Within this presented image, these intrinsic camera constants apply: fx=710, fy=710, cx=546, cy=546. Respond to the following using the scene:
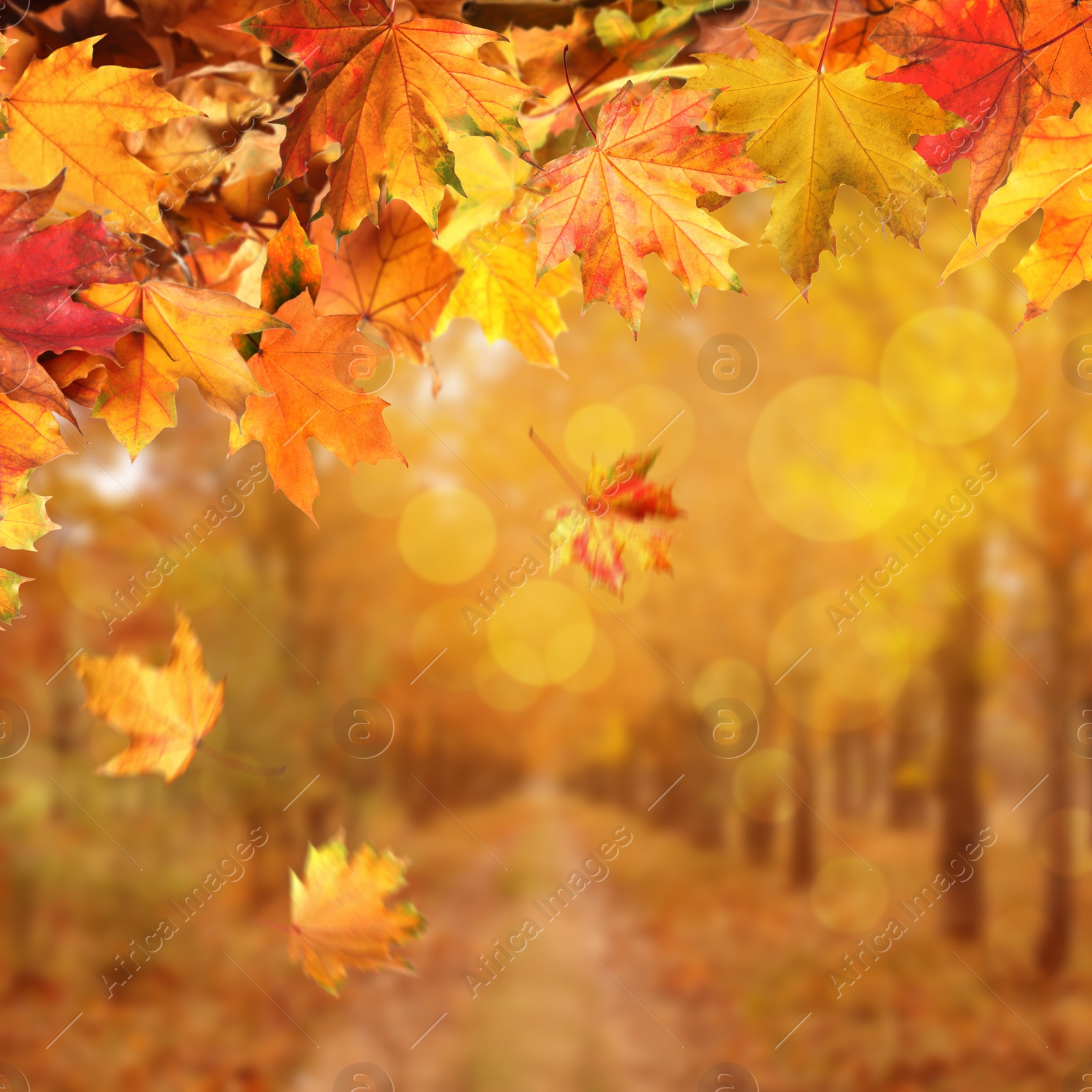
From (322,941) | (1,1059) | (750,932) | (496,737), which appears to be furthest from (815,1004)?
(496,737)

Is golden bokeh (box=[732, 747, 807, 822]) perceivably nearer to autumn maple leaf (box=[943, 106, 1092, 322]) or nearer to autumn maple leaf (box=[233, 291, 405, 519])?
autumn maple leaf (box=[943, 106, 1092, 322])

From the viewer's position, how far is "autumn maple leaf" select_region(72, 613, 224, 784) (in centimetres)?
79

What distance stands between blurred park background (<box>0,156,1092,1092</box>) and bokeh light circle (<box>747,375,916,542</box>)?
55mm

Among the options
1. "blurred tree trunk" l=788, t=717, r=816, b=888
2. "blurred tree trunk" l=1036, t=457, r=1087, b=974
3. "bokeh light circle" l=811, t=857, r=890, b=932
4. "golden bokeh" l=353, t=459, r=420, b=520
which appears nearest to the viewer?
"blurred tree trunk" l=1036, t=457, r=1087, b=974

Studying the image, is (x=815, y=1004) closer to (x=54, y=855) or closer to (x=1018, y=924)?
(x=1018, y=924)


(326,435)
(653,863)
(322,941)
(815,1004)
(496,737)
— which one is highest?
(326,435)

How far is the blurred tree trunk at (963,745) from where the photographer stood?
6688 millimetres

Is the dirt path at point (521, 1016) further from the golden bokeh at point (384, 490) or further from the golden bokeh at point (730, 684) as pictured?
the golden bokeh at point (384, 490)

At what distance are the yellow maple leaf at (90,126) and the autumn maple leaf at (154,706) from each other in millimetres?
424

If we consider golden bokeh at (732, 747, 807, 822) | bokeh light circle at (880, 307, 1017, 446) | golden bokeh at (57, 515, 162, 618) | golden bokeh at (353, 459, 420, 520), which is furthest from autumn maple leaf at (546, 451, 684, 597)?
golden bokeh at (732, 747, 807, 822)

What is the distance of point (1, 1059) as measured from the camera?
199 inches

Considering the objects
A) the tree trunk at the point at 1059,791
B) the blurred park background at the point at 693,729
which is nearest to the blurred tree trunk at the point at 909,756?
the blurred park background at the point at 693,729

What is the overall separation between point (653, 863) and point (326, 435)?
1234cm

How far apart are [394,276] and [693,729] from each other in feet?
39.7
